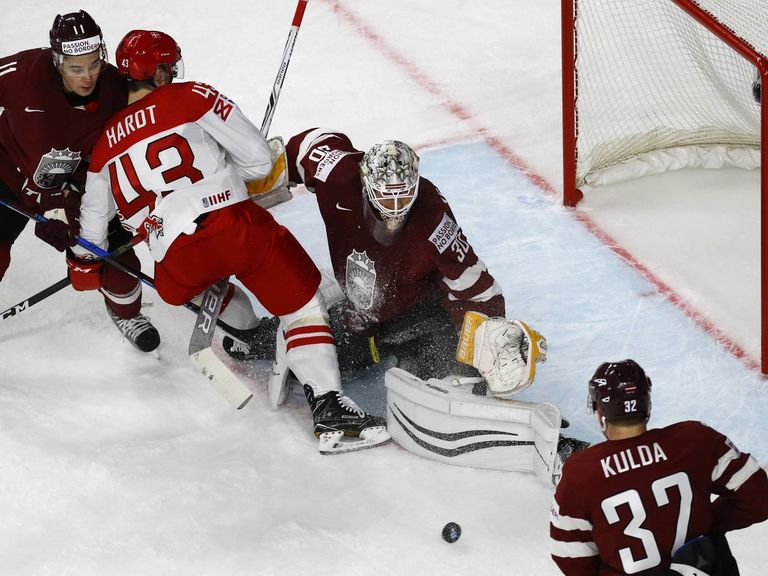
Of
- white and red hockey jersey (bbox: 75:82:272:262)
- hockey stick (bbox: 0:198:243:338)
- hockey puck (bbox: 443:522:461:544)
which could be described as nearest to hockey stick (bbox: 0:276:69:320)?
hockey stick (bbox: 0:198:243:338)

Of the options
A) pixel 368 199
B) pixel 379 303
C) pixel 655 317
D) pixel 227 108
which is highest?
pixel 227 108

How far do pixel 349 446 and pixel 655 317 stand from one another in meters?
1.14

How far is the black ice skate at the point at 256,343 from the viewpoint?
356 cm

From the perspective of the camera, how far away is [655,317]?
3.66m

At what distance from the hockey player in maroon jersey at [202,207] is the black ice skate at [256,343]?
31 cm

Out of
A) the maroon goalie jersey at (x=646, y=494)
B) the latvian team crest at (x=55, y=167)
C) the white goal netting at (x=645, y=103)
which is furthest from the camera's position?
the white goal netting at (x=645, y=103)

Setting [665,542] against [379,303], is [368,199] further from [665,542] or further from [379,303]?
[665,542]

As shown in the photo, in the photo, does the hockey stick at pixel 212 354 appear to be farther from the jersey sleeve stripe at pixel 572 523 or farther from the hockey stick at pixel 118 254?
the jersey sleeve stripe at pixel 572 523

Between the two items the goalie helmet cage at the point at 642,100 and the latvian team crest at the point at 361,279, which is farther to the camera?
the goalie helmet cage at the point at 642,100

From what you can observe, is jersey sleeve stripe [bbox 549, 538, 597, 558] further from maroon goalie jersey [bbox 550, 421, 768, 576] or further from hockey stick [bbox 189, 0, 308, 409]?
hockey stick [bbox 189, 0, 308, 409]

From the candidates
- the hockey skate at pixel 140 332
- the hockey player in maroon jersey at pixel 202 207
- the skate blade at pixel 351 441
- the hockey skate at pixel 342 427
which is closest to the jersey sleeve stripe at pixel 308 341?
the hockey player in maroon jersey at pixel 202 207

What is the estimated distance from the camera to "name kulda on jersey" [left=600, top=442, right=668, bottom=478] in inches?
82.6

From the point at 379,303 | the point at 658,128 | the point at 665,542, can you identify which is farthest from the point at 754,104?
the point at 665,542

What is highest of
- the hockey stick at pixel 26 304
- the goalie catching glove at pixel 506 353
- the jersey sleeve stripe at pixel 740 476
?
the jersey sleeve stripe at pixel 740 476
